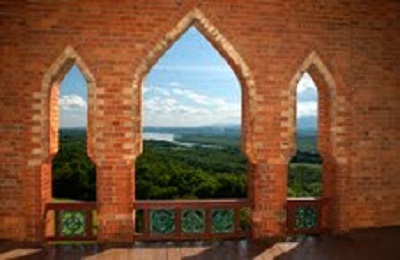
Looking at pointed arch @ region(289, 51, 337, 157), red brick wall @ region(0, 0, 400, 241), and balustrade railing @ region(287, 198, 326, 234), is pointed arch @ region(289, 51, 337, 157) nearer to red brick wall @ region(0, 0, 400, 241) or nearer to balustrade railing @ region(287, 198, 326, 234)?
red brick wall @ region(0, 0, 400, 241)

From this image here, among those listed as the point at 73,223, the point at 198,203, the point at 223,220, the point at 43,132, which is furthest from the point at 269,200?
the point at 43,132

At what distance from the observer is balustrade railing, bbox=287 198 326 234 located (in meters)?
7.45

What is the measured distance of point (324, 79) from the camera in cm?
746

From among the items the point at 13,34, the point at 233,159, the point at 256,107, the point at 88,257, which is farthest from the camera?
the point at 233,159

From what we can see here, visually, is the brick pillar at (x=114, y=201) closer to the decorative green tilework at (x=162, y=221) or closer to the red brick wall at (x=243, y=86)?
the red brick wall at (x=243, y=86)

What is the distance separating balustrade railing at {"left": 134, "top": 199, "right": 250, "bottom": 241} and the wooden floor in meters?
0.24

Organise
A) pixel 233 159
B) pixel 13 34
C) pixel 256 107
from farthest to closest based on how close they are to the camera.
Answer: pixel 233 159 < pixel 256 107 < pixel 13 34

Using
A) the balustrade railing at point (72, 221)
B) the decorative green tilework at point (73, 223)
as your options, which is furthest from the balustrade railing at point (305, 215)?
the decorative green tilework at point (73, 223)

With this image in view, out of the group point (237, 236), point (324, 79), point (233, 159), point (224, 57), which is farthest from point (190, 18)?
point (233, 159)

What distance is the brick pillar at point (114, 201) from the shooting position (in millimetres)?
6859

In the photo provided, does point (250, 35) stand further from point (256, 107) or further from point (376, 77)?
point (376, 77)

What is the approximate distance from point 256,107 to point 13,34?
356 cm

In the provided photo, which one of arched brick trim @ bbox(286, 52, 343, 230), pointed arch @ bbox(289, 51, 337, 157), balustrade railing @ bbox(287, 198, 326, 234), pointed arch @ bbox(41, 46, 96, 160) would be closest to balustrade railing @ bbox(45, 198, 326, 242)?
balustrade railing @ bbox(287, 198, 326, 234)

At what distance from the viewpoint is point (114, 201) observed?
6.87 meters
